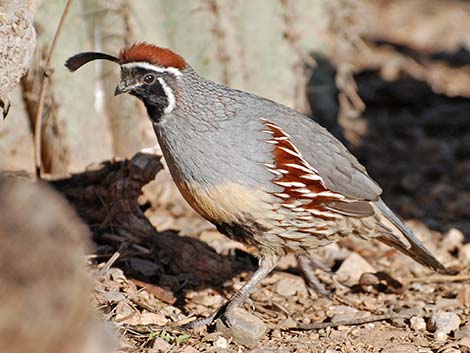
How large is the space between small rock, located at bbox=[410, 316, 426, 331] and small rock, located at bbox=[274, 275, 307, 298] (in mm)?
679

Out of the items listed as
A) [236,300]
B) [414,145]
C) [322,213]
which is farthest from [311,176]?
A: [414,145]

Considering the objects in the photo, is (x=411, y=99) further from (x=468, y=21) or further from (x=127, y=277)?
(x=127, y=277)

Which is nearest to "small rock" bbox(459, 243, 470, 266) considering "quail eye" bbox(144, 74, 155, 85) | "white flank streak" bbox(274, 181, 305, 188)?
"white flank streak" bbox(274, 181, 305, 188)

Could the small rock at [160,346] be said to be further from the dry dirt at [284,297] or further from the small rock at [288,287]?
the small rock at [288,287]

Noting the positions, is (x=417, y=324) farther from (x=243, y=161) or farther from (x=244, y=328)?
(x=243, y=161)

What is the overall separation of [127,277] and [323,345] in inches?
41.4

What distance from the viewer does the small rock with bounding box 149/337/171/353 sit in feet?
11.1

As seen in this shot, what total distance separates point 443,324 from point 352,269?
2.84ft

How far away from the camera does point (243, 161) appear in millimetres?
3697

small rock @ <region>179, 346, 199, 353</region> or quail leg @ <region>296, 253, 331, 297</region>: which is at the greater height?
small rock @ <region>179, 346, 199, 353</region>

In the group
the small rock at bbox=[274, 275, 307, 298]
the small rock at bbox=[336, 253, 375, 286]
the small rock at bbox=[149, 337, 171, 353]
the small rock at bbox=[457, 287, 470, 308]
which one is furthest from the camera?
the small rock at bbox=[336, 253, 375, 286]

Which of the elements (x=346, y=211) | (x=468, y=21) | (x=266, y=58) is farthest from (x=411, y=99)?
(x=346, y=211)

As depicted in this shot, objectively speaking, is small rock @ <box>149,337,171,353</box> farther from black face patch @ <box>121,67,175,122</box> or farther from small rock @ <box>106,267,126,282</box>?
black face patch @ <box>121,67,175,122</box>

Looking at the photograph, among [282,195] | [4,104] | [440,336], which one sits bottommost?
[440,336]
